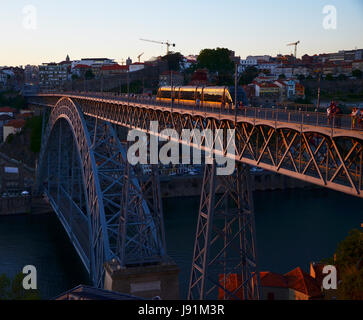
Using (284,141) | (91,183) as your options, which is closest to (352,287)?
(284,141)

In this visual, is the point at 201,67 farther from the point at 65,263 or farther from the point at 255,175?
the point at 65,263

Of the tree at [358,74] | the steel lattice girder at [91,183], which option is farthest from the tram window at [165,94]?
the tree at [358,74]

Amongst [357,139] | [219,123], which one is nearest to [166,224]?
[219,123]

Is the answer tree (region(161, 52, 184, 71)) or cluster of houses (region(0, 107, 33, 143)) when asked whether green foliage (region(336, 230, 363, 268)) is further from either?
tree (region(161, 52, 184, 71))

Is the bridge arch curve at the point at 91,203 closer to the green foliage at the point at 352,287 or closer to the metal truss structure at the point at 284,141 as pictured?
the metal truss structure at the point at 284,141

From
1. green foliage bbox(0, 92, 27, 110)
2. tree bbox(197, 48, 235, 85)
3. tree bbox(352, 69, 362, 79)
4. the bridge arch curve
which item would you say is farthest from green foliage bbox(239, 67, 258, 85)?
the bridge arch curve
